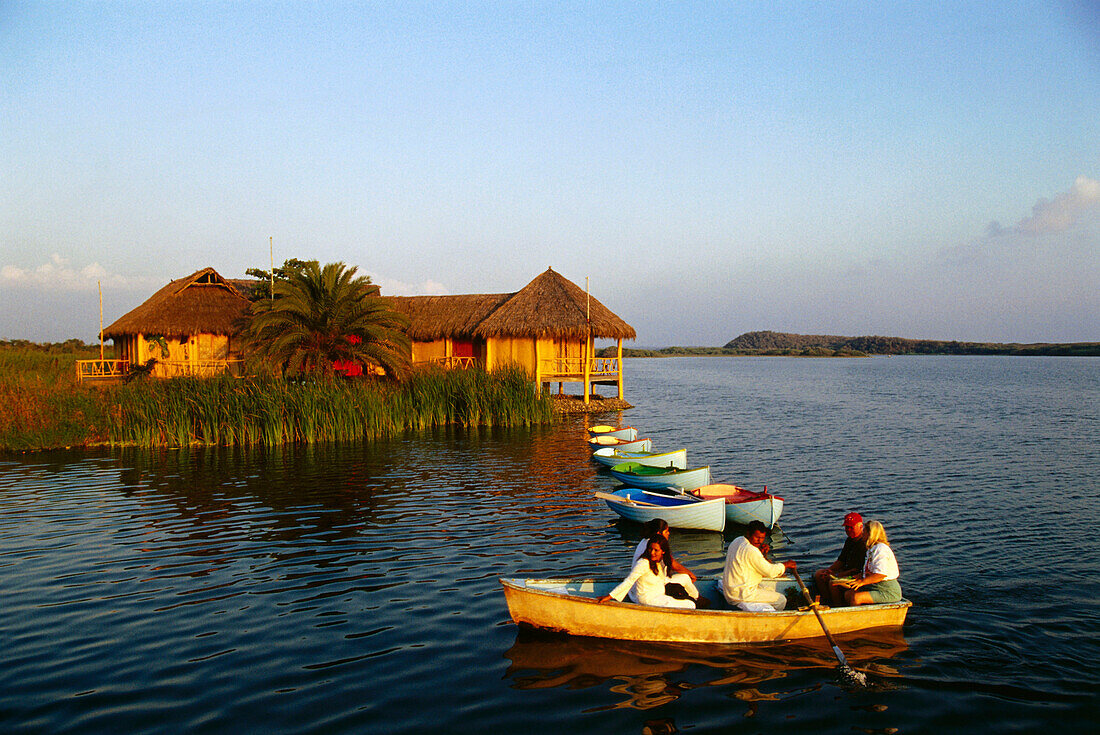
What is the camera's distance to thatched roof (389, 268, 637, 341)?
111 ft

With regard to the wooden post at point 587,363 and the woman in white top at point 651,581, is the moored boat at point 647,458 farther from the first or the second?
the wooden post at point 587,363

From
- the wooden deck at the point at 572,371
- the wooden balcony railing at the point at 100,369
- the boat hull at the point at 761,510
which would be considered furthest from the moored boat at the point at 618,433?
the wooden balcony railing at the point at 100,369

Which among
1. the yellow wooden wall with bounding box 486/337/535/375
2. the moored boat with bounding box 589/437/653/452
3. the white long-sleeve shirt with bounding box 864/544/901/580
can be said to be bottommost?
the moored boat with bounding box 589/437/653/452

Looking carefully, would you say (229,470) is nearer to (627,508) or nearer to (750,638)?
(627,508)

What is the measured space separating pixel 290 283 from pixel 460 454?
1214 cm

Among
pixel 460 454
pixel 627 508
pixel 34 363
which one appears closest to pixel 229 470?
pixel 460 454

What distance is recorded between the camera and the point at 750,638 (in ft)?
25.7

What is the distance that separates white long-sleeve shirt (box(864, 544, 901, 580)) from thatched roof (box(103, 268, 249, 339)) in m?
30.7

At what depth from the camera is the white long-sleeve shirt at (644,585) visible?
7.90 metres

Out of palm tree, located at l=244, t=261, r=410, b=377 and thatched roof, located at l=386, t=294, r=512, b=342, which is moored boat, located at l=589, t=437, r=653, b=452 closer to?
palm tree, located at l=244, t=261, r=410, b=377

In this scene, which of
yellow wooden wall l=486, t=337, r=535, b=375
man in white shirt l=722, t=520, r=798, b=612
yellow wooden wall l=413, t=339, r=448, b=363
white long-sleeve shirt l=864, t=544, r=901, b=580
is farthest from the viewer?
yellow wooden wall l=413, t=339, r=448, b=363

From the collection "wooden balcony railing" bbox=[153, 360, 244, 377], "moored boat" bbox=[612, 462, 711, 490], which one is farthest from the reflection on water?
"wooden balcony railing" bbox=[153, 360, 244, 377]

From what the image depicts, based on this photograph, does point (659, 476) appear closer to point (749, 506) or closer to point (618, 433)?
point (749, 506)

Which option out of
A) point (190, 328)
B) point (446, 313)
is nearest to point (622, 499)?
point (446, 313)
